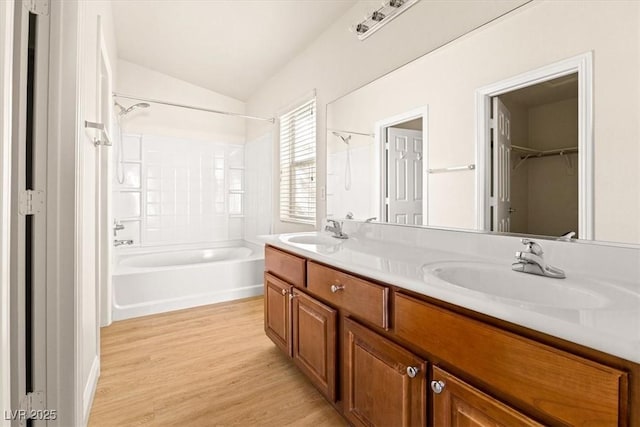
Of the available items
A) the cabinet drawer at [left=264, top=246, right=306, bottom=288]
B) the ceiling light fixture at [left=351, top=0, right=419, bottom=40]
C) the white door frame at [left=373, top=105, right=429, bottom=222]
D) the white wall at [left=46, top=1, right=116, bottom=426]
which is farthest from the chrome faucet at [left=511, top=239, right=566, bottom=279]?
the white wall at [left=46, top=1, right=116, bottom=426]

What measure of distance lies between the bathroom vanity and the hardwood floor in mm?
187

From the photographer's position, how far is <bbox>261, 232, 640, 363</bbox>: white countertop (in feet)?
1.89

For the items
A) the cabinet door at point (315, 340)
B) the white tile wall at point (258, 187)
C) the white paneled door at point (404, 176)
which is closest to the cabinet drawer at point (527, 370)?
the cabinet door at point (315, 340)

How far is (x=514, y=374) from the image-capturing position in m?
0.72

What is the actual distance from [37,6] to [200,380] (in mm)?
1949

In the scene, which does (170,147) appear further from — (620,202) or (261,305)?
(620,202)

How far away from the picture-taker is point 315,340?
158 centimetres

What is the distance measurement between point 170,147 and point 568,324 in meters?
4.33

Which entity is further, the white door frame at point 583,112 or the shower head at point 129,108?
the shower head at point 129,108

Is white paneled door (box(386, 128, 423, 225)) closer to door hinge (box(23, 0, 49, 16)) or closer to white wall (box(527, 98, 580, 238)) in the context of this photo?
white wall (box(527, 98, 580, 238))

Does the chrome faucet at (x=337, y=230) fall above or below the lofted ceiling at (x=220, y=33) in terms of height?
below

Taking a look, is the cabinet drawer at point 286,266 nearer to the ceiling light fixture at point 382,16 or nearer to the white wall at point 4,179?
the white wall at point 4,179

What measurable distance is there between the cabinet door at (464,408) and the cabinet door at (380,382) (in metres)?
0.06

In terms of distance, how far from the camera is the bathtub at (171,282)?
2832 millimetres
